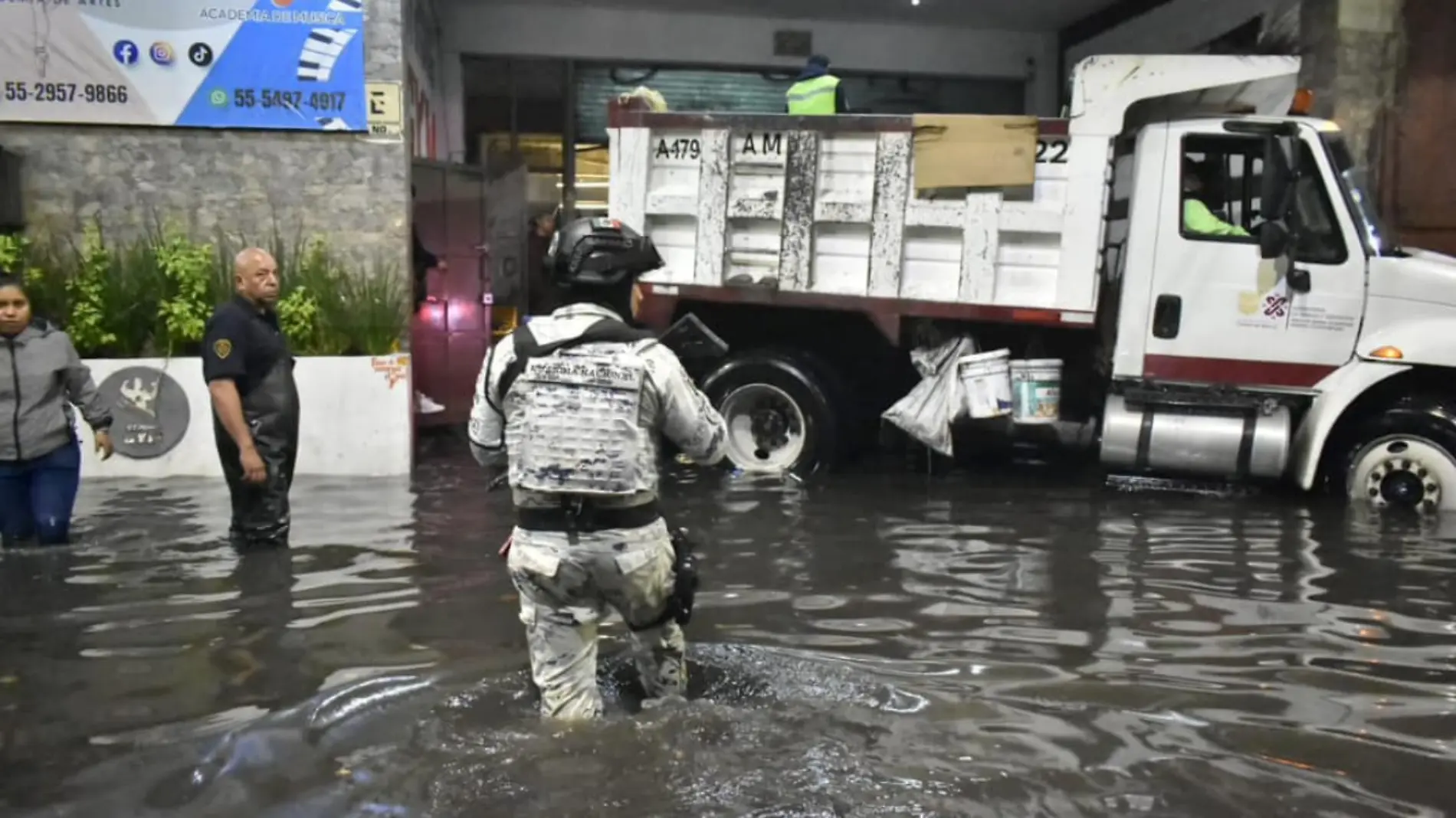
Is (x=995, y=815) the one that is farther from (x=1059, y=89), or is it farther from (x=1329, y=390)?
(x=1059, y=89)

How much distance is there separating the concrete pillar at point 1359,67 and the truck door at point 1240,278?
2894mm

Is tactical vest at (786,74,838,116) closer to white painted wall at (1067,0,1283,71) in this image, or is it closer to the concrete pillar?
the concrete pillar

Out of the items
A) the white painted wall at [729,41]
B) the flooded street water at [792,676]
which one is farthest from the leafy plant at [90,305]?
the white painted wall at [729,41]

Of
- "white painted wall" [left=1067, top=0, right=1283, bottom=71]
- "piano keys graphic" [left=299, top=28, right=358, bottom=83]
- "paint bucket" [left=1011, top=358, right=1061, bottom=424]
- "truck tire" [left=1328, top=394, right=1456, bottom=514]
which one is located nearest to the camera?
"truck tire" [left=1328, top=394, right=1456, bottom=514]

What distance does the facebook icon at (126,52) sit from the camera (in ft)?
28.5

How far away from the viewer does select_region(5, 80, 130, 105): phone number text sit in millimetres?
8711

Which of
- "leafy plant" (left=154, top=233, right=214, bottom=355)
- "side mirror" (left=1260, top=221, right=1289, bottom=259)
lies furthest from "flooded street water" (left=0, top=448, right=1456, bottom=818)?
"leafy plant" (left=154, top=233, right=214, bottom=355)

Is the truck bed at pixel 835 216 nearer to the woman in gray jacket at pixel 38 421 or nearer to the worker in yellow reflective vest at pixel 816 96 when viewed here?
the worker in yellow reflective vest at pixel 816 96

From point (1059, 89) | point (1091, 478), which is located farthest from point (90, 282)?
point (1059, 89)

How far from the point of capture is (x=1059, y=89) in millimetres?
13852

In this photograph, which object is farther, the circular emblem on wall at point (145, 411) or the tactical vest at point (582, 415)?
the circular emblem on wall at point (145, 411)

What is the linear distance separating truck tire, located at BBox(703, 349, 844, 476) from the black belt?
475 centimetres

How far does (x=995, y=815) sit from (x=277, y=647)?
2793mm

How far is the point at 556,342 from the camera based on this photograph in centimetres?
339
